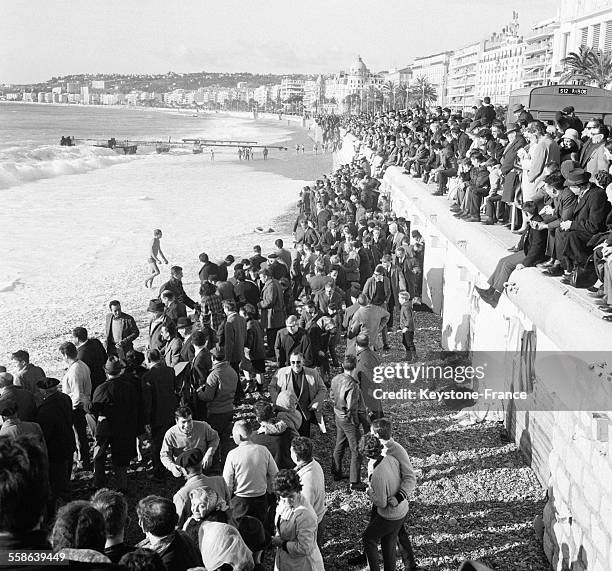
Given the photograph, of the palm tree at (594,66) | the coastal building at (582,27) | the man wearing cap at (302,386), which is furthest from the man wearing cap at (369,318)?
the coastal building at (582,27)

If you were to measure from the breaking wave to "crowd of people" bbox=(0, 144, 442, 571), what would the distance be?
34244 mm

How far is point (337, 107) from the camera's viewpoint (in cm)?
18775

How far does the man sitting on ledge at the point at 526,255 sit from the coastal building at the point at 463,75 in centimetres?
12118

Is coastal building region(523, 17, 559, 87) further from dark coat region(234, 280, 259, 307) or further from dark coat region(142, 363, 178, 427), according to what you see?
dark coat region(142, 363, 178, 427)

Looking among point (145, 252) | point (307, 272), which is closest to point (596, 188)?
point (307, 272)

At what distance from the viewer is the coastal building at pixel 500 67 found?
103 meters

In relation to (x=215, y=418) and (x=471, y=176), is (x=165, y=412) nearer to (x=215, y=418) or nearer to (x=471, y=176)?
(x=215, y=418)

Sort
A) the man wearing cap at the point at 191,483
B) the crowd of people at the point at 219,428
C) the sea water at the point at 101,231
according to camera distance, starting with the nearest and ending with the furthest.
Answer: the crowd of people at the point at 219,428 < the man wearing cap at the point at 191,483 < the sea water at the point at 101,231

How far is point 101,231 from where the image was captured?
24.6 metres

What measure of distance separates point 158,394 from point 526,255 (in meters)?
4.29

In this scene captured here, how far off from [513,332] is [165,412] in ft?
13.6

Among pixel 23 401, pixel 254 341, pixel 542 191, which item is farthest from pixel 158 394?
pixel 542 191

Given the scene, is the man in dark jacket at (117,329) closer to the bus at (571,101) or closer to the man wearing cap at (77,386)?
the man wearing cap at (77,386)

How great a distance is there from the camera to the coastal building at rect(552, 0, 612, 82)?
41.6m
